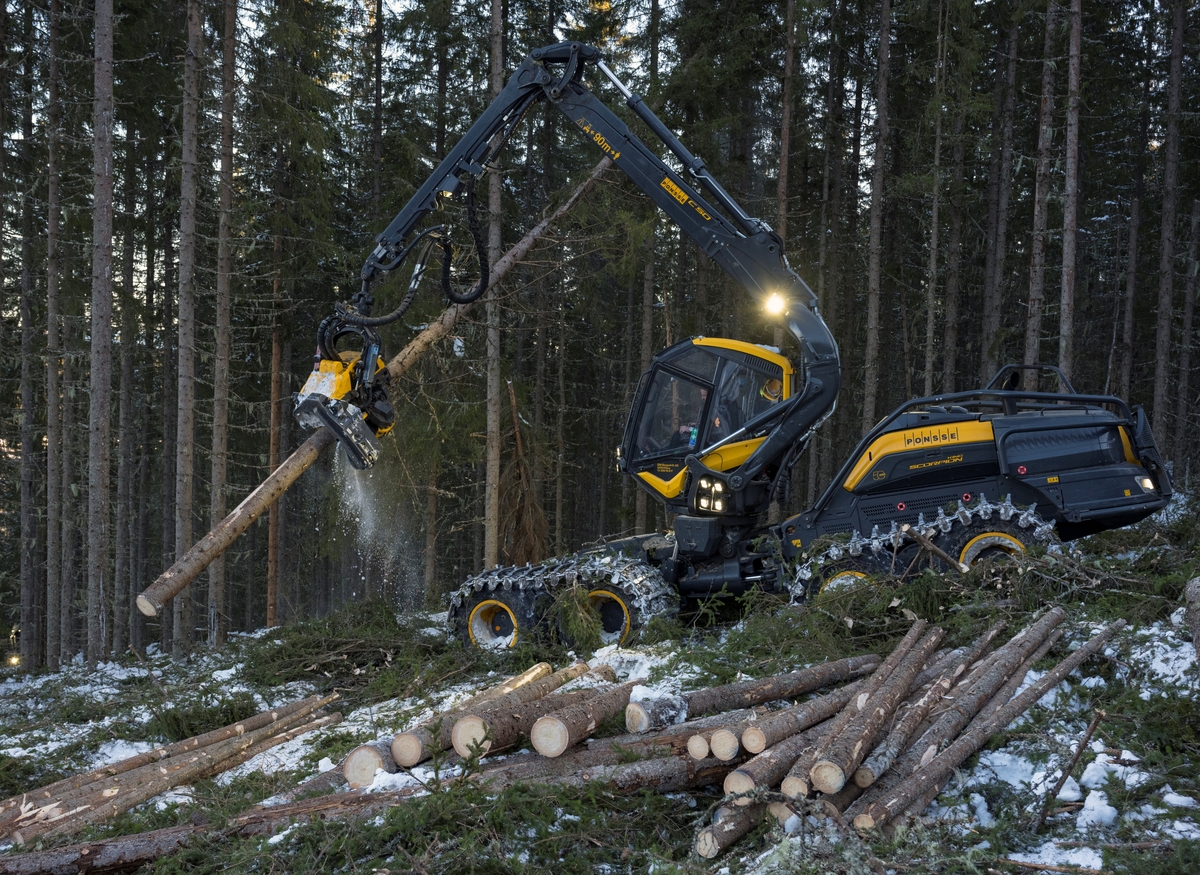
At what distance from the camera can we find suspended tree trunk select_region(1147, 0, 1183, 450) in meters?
17.7

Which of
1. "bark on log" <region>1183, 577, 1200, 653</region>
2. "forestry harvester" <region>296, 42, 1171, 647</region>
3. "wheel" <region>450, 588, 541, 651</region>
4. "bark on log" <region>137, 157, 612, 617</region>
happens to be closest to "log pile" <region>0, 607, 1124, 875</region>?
"bark on log" <region>1183, 577, 1200, 653</region>

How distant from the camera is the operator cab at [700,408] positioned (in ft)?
26.7

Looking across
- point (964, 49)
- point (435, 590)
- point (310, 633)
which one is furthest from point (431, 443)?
point (964, 49)

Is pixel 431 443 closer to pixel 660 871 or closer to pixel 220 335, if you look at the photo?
pixel 220 335

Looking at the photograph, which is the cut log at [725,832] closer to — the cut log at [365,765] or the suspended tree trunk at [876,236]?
the cut log at [365,765]

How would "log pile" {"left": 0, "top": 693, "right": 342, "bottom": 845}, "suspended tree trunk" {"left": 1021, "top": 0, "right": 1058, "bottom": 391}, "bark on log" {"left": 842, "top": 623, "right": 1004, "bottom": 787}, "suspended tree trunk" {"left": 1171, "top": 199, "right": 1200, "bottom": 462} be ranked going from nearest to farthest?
"bark on log" {"left": 842, "top": 623, "right": 1004, "bottom": 787}
"log pile" {"left": 0, "top": 693, "right": 342, "bottom": 845}
"suspended tree trunk" {"left": 1021, "top": 0, "right": 1058, "bottom": 391}
"suspended tree trunk" {"left": 1171, "top": 199, "right": 1200, "bottom": 462}

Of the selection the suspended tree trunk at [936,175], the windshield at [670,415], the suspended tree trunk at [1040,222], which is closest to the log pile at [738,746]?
the windshield at [670,415]

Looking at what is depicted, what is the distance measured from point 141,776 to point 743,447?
5.35 m

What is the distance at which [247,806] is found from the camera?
4.61m

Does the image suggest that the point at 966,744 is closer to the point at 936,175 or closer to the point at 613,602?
the point at 613,602

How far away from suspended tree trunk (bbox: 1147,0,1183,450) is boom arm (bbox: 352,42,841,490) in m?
13.2

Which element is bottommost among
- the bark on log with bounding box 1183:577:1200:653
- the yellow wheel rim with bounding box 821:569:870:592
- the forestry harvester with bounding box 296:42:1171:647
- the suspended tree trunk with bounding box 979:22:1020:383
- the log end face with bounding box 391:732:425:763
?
the log end face with bounding box 391:732:425:763

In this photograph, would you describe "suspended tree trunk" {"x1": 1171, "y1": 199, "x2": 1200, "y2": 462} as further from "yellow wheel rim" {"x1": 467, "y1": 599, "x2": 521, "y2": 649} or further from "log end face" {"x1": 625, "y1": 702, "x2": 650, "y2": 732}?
"log end face" {"x1": 625, "y1": 702, "x2": 650, "y2": 732}

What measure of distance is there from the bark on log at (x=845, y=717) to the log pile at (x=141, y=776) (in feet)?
11.6
